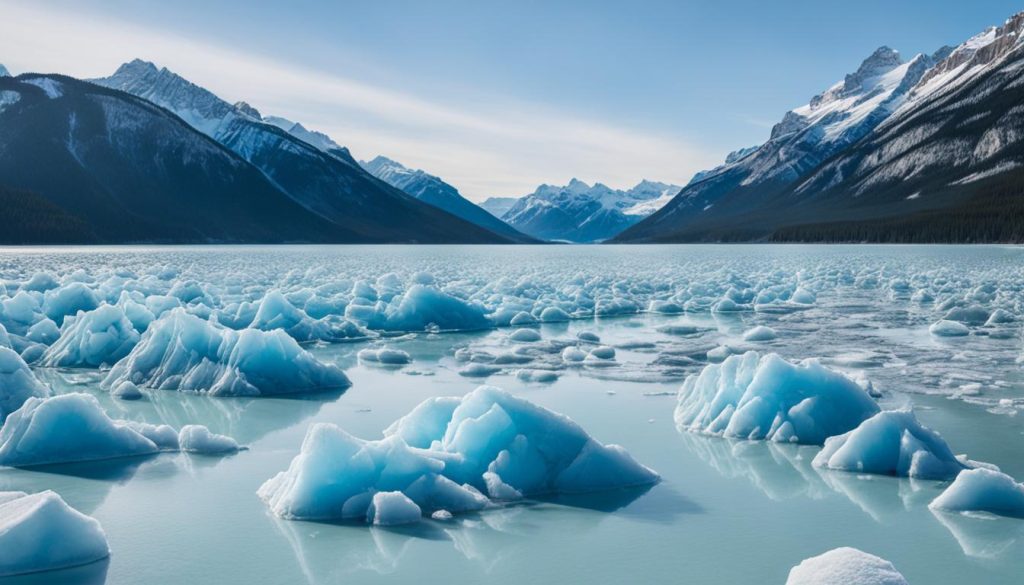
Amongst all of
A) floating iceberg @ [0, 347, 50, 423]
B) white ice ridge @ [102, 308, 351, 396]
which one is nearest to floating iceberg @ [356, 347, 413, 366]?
white ice ridge @ [102, 308, 351, 396]

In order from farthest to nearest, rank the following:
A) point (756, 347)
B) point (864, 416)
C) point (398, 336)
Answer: point (398, 336) < point (756, 347) < point (864, 416)

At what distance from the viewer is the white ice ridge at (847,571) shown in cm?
473

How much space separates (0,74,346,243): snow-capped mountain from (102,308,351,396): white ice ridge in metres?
136

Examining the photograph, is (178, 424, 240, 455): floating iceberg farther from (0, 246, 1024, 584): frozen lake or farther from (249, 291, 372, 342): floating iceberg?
(249, 291, 372, 342): floating iceberg

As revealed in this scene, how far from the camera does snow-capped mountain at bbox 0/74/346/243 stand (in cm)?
15538

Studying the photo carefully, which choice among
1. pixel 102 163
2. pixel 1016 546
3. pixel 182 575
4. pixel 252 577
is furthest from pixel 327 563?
pixel 102 163

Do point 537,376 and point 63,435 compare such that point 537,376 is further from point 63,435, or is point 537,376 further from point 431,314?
point 431,314

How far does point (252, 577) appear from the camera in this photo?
→ 5.82 meters

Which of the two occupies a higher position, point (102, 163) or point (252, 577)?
point (102, 163)

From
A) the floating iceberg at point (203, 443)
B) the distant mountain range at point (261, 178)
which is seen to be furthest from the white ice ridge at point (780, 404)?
the distant mountain range at point (261, 178)

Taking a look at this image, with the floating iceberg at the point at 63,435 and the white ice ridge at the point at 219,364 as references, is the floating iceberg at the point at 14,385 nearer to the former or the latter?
the floating iceberg at the point at 63,435

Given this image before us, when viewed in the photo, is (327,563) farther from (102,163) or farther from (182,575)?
(102,163)

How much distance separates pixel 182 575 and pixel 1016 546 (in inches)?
228

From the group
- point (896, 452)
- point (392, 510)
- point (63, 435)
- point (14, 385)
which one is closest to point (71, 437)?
point (63, 435)
